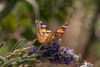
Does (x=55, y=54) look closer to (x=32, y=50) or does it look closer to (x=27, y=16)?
(x=32, y=50)

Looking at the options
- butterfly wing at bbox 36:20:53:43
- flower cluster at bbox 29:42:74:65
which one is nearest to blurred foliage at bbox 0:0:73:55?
butterfly wing at bbox 36:20:53:43

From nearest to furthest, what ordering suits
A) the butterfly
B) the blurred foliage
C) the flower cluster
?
the flower cluster → the butterfly → the blurred foliage

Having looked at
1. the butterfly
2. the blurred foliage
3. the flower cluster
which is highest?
the blurred foliage

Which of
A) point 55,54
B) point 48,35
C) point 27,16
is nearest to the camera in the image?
point 55,54

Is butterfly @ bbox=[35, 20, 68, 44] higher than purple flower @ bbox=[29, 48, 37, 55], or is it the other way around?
butterfly @ bbox=[35, 20, 68, 44]

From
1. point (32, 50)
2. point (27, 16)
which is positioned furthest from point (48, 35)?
point (27, 16)

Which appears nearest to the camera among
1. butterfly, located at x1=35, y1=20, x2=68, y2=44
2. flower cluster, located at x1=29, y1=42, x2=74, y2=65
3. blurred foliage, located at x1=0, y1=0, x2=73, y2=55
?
flower cluster, located at x1=29, y1=42, x2=74, y2=65

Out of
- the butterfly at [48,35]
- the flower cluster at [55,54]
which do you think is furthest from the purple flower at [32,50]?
the butterfly at [48,35]

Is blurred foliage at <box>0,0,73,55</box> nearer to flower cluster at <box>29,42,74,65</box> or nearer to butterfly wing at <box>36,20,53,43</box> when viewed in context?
butterfly wing at <box>36,20,53,43</box>

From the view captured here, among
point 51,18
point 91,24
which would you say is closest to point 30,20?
point 51,18
